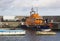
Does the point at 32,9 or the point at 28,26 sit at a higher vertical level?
the point at 32,9

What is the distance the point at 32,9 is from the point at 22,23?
7895mm

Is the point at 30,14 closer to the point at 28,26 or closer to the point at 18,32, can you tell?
the point at 28,26

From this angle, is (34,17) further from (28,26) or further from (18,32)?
(18,32)

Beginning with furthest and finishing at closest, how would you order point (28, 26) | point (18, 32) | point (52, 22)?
point (52, 22) → point (28, 26) → point (18, 32)

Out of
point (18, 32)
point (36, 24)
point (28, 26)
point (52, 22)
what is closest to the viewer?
point (18, 32)

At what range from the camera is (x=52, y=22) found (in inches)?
2793

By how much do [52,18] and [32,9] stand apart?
10.9m

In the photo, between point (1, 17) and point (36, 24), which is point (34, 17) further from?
point (1, 17)

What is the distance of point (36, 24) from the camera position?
61531 mm

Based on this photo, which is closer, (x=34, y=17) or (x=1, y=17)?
(x=34, y=17)

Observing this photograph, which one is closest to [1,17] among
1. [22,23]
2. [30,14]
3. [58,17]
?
[22,23]

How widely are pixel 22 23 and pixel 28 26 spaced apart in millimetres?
5747

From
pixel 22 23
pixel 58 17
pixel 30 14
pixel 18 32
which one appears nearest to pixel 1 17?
pixel 22 23

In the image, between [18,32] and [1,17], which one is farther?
[1,17]
